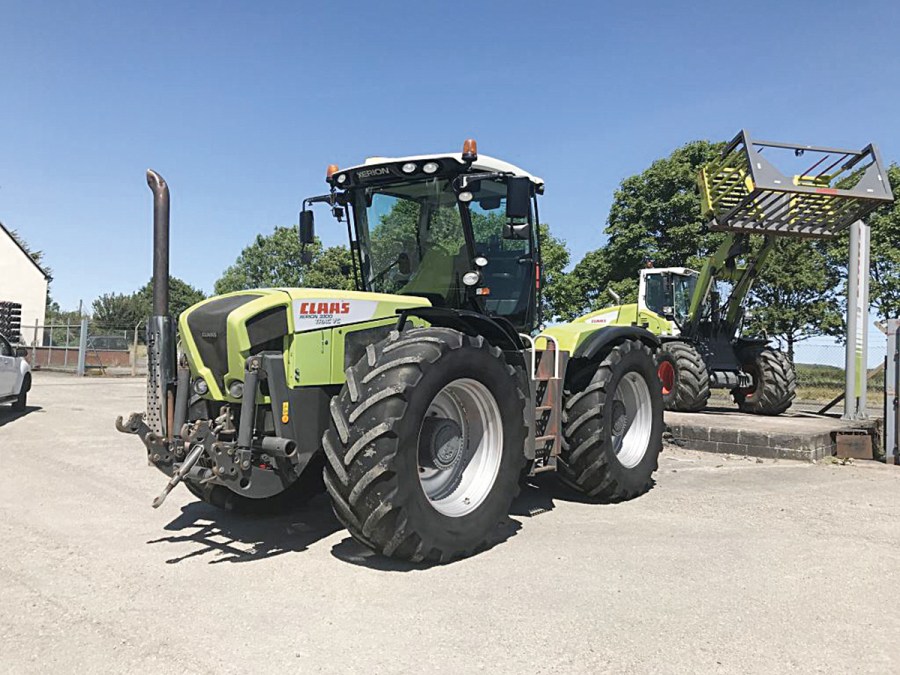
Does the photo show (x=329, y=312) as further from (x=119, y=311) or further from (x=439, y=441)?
(x=119, y=311)

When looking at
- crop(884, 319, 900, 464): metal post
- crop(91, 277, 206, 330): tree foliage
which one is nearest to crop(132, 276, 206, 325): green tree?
crop(91, 277, 206, 330): tree foliage

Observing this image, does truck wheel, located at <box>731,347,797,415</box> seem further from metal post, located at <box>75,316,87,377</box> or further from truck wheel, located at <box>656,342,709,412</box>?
metal post, located at <box>75,316,87,377</box>

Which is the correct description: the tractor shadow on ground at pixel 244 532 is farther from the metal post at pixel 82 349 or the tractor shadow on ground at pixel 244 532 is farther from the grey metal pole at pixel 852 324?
the metal post at pixel 82 349

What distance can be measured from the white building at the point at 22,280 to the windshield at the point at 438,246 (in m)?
Result: 40.7

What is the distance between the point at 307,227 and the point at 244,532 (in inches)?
103

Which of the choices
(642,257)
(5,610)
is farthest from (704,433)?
(642,257)

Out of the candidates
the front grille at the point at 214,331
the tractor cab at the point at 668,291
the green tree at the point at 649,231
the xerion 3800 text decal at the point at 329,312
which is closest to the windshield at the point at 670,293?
the tractor cab at the point at 668,291

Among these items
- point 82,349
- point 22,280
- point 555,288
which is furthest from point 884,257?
point 22,280

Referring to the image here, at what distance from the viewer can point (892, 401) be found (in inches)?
348

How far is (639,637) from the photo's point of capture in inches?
127

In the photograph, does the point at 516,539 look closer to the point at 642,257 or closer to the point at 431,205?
the point at 431,205

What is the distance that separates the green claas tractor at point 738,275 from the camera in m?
10.9

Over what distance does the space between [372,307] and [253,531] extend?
189 cm

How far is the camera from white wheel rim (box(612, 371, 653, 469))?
21.4ft
